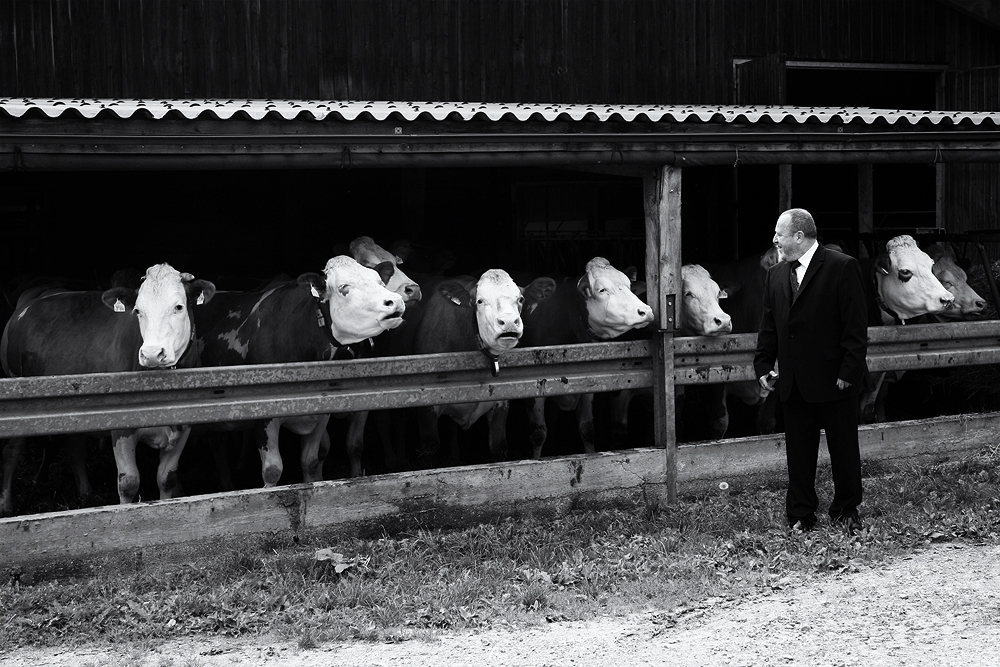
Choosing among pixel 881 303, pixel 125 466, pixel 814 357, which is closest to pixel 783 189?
pixel 881 303

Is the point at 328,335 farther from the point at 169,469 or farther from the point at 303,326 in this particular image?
the point at 169,469

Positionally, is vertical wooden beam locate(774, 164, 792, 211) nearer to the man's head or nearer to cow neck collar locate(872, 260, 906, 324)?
cow neck collar locate(872, 260, 906, 324)

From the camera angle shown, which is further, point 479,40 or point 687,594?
point 479,40

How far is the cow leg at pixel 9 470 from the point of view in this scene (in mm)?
7707

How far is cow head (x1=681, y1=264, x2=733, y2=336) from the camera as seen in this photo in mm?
8195

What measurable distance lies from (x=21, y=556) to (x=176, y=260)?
19.7 feet

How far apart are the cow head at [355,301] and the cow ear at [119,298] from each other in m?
1.22

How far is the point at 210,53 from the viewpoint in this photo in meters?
10.9

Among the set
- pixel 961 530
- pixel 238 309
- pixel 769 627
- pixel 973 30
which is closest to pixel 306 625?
pixel 769 627

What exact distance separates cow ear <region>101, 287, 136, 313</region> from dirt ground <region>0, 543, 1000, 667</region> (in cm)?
270

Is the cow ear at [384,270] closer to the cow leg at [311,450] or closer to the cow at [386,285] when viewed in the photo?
the cow at [386,285]

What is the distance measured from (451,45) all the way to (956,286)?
18.8 ft

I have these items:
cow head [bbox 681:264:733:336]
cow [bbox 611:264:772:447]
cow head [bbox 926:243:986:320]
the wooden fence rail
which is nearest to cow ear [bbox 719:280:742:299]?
cow [bbox 611:264:772:447]

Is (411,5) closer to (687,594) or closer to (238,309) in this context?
(238,309)
